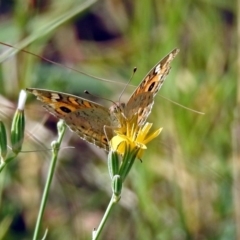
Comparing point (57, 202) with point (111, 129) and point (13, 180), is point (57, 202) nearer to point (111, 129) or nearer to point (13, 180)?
point (13, 180)

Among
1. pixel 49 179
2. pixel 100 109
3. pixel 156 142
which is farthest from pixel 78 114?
pixel 156 142

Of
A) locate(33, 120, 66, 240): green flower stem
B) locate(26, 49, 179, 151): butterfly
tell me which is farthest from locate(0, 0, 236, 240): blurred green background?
locate(33, 120, 66, 240): green flower stem

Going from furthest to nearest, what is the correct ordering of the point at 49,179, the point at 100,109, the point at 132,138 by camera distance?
the point at 100,109
the point at 132,138
the point at 49,179

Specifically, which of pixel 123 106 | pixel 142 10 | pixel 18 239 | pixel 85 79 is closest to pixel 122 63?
pixel 85 79

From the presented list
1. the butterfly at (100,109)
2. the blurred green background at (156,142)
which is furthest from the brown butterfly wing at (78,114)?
the blurred green background at (156,142)

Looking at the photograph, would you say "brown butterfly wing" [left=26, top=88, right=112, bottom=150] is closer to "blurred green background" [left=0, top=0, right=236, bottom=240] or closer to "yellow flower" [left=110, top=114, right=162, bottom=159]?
"yellow flower" [left=110, top=114, right=162, bottom=159]

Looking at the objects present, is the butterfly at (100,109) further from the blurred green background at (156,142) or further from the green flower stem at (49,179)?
the blurred green background at (156,142)

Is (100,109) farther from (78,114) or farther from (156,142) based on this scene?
(156,142)
